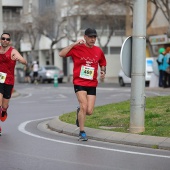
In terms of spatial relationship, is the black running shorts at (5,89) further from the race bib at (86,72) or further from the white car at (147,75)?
the white car at (147,75)

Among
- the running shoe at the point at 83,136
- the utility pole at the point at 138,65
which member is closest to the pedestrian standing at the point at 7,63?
the running shoe at the point at 83,136

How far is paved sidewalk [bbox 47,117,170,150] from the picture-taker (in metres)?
9.91

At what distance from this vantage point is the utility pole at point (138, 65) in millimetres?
10914

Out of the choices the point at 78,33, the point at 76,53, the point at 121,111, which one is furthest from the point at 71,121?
the point at 78,33

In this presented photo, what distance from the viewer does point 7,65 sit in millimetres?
11555

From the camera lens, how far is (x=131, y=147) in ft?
32.9

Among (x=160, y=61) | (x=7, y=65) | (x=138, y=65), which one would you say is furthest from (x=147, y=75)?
(x=138, y=65)

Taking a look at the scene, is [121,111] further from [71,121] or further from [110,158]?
[110,158]

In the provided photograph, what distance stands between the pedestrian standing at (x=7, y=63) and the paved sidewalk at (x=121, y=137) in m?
1.43

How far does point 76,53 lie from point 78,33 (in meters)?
46.7

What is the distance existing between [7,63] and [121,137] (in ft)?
9.03

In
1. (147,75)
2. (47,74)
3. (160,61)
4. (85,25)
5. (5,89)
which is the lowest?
(47,74)

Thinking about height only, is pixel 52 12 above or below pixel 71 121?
above

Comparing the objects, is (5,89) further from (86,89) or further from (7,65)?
(86,89)
